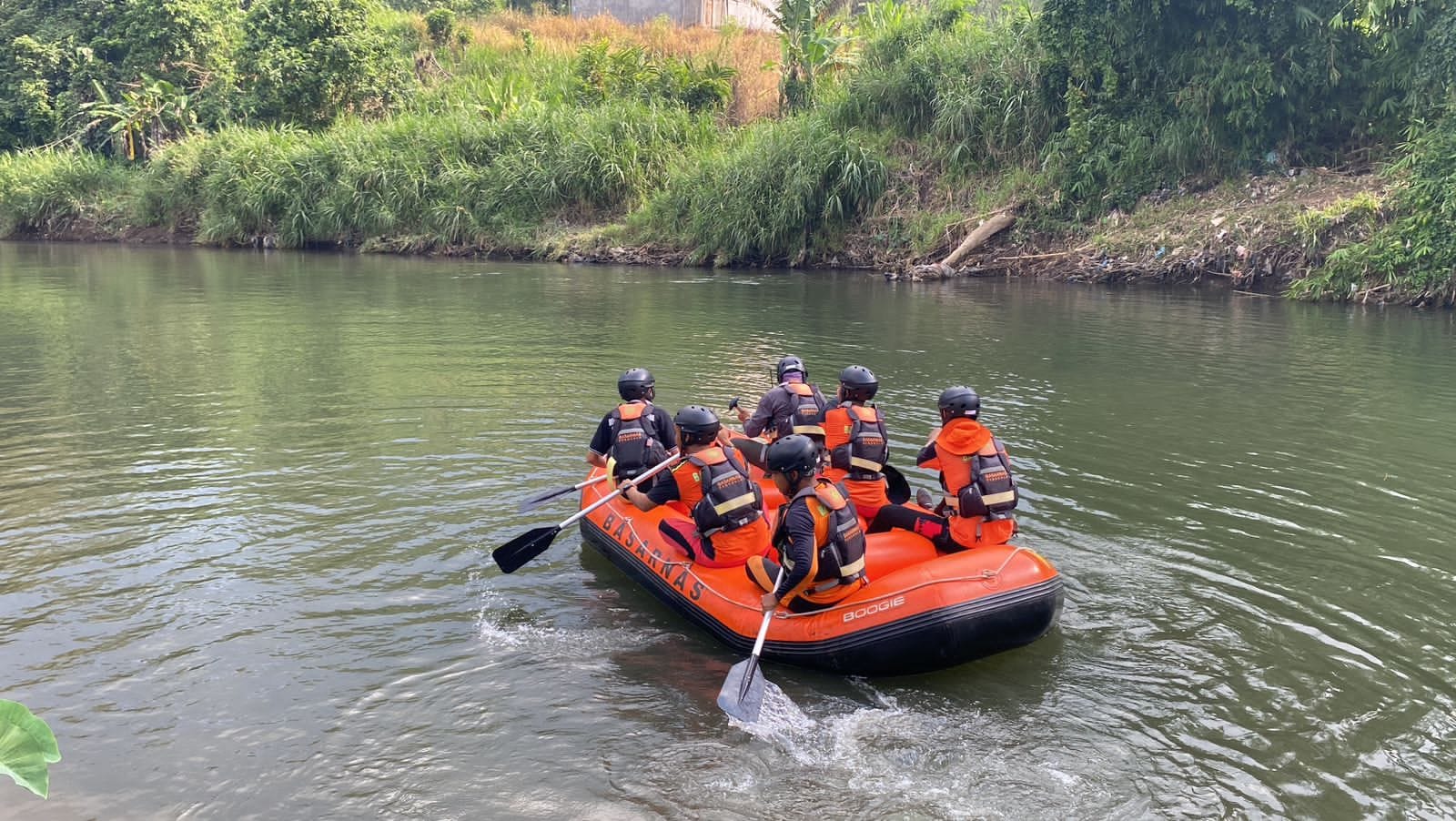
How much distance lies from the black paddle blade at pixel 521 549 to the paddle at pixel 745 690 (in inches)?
70.1

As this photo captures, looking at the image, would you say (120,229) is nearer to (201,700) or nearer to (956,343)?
(956,343)

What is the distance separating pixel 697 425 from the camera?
588cm

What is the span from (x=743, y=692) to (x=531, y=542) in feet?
6.96

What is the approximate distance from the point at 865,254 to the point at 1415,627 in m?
19.4

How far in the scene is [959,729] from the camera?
16.3 ft

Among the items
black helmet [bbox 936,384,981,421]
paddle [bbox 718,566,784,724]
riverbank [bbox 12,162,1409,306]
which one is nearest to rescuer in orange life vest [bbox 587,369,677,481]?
black helmet [bbox 936,384,981,421]

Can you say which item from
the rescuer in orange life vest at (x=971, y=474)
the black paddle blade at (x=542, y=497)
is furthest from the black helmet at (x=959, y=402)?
the black paddle blade at (x=542, y=497)

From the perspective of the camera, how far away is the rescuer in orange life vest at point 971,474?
A: 600 cm

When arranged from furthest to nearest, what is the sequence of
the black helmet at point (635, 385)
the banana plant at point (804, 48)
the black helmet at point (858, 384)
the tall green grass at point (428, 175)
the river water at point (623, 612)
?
the tall green grass at point (428, 175) < the banana plant at point (804, 48) < the black helmet at point (635, 385) < the black helmet at point (858, 384) < the river water at point (623, 612)

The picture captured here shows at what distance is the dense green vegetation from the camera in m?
19.8

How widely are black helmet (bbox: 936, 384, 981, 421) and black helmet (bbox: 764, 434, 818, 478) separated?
3.69ft

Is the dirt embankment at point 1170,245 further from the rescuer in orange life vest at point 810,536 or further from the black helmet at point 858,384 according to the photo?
the rescuer in orange life vest at point 810,536

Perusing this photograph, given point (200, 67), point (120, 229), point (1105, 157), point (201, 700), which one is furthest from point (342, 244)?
point (201, 700)

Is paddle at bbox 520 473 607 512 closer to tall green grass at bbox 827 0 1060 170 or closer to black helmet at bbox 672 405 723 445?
black helmet at bbox 672 405 723 445
